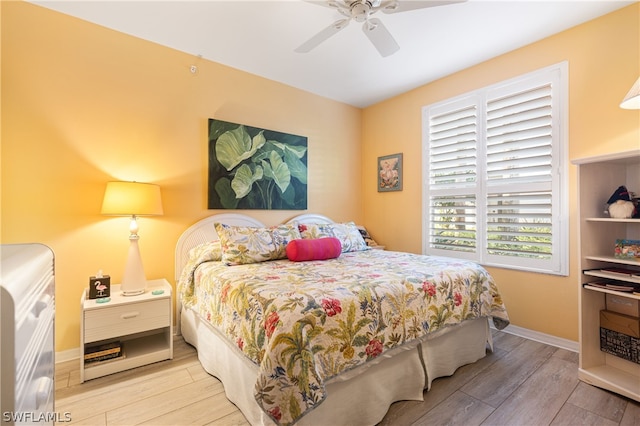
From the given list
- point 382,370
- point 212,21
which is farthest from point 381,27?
point 382,370

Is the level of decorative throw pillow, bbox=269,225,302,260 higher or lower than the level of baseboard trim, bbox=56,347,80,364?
higher

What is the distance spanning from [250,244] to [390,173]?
2289mm

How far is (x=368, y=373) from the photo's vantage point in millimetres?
1617

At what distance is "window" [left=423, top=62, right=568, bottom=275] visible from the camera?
2555 millimetres

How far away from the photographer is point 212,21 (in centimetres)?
239

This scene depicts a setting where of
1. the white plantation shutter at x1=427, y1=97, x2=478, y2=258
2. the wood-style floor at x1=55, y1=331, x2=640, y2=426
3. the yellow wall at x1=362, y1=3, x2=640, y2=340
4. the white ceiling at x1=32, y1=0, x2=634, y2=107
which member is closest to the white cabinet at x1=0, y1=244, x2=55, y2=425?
the wood-style floor at x1=55, y1=331, x2=640, y2=426

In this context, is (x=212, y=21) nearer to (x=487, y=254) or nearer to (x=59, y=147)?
(x=59, y=147)

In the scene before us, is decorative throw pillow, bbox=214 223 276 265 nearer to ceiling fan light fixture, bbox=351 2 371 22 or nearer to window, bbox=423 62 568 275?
ceiling fan light fixture, bbox=351 2 371 22

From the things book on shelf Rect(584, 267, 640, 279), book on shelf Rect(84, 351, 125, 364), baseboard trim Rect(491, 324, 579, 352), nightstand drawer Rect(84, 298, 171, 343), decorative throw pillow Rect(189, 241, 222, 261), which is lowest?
baseboard trim Rect(491, 324, 579, 352)

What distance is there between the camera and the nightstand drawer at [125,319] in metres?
2.00

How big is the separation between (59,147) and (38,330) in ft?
6.63

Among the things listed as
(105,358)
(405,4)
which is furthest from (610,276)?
(105,358)

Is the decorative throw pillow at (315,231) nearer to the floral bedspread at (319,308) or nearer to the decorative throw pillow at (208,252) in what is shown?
the floral bedspread at (319,308)

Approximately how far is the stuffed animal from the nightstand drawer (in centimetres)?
325
